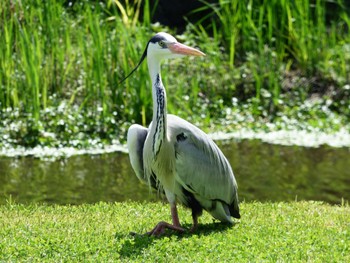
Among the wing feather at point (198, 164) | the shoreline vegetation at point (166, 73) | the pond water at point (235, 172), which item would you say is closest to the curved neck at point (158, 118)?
the wing feather at point (198, 164)

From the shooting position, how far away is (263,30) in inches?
467

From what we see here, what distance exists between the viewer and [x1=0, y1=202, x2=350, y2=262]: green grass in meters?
5.55

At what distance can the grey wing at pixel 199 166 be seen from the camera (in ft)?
20.3

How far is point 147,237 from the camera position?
5922mm

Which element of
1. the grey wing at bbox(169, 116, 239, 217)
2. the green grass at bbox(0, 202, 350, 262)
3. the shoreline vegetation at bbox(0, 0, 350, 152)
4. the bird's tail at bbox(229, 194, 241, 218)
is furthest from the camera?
the shoreline vegetation at bbox(0, 0, 350, 152)

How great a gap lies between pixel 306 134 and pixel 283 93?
1.01 meters

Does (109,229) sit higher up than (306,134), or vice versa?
(109,229)

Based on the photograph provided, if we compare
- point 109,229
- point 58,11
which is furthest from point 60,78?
point 109,229

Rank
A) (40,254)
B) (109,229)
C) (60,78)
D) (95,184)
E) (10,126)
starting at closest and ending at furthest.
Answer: (40,254) < (109,229) < (95,184) < (10,126) < (60,78)

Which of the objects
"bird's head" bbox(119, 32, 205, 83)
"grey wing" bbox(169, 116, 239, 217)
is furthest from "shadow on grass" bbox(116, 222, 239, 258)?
"bird's head" bbox(119, 32, 205, 83)

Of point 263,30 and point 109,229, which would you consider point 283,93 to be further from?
point 109,229

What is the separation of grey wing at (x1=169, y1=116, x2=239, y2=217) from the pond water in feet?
6.22

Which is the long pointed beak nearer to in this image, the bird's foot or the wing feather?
the wing feather

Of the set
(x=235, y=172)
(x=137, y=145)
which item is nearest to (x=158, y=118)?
(x=137, y=145)
